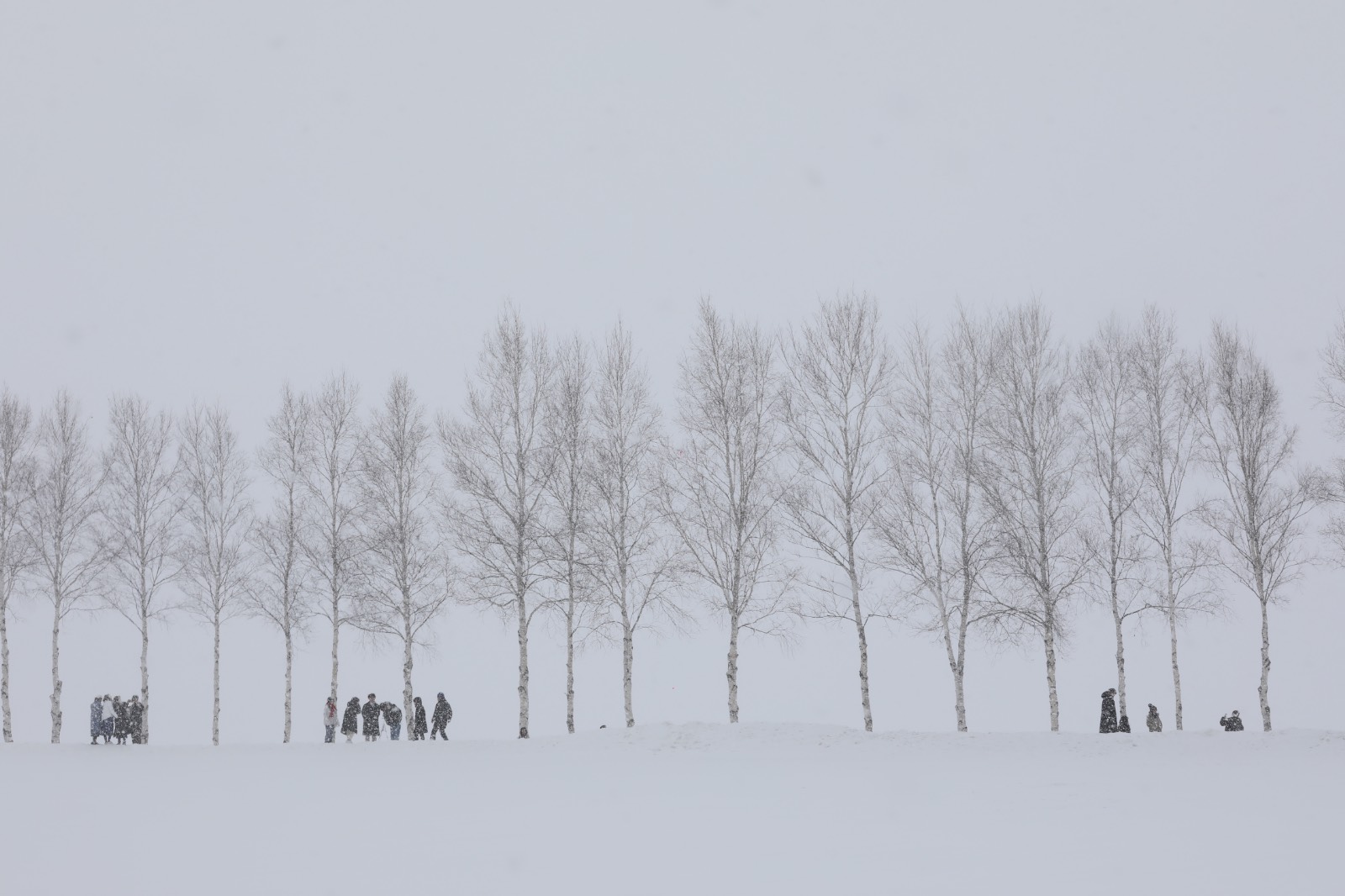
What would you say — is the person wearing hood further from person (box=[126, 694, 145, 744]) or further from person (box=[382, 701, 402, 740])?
person (box=[382, 701, 402, 740])

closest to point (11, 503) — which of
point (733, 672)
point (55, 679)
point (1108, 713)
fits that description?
point (55, 679)

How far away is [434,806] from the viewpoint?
1725 cm

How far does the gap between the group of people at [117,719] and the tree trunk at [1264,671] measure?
112ft

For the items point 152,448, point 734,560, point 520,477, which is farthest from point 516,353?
point 152,448

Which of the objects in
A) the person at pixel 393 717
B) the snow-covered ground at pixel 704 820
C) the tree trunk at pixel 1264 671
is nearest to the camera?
the snow-covered ground at pixel 704 820

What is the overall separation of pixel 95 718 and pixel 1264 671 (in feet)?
115

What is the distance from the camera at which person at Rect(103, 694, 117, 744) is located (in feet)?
107

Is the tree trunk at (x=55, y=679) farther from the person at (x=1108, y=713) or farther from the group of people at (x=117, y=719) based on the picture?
the person at (x=1108, y=713)

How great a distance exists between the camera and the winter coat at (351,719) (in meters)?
32.8

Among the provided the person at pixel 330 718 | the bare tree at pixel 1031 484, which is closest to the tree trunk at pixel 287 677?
the person at pixel 330 718

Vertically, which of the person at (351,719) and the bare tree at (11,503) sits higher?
the bare tree at (11,503)

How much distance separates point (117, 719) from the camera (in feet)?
109

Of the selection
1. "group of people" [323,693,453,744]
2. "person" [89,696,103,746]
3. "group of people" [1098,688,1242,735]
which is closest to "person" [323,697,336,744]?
"group of people" [323,693,453,744]

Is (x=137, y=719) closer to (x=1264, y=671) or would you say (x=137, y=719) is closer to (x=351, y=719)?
(x=351, y=719)
